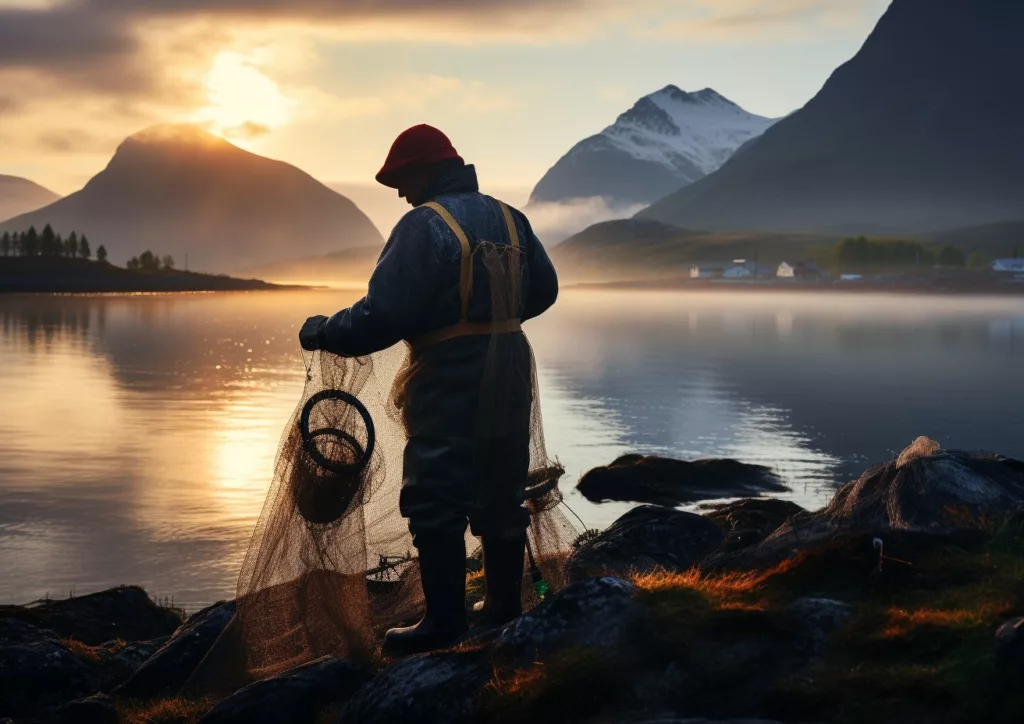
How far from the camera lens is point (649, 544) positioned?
1224 centimetres

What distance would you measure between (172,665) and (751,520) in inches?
326

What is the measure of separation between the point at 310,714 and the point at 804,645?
9.79 feet

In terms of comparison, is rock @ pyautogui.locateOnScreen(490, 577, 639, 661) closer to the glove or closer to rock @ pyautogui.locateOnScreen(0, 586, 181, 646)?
the glove

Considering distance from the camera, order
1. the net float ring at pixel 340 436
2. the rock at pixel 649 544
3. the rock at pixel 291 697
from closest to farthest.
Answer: the rock at pixel 291 697, the net float ring at pixel 340 436, the rock at pixel 649 544

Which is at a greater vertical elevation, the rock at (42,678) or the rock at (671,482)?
the rock at (42,678)

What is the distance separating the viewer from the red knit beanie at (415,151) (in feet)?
27.8

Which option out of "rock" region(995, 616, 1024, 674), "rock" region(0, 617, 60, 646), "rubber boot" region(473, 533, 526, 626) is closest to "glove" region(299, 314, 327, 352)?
"rubber boot" region(473, 533, 526, 626)

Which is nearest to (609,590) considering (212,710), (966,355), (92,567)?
(212,710)

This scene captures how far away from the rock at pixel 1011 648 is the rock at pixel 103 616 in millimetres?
8881

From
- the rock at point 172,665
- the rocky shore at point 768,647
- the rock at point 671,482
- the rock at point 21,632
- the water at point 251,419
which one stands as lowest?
the water at point 251,419

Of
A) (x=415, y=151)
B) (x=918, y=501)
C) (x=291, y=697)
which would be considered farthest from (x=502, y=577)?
(x=415, y=151)

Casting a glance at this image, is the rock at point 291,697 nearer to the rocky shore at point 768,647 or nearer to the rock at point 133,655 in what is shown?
the rocky shore at point 768,647

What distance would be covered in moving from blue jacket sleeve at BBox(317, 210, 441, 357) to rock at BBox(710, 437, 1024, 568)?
2757 mm

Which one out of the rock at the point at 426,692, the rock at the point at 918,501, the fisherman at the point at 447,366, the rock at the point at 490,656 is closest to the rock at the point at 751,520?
the rock at the point at 918,501
